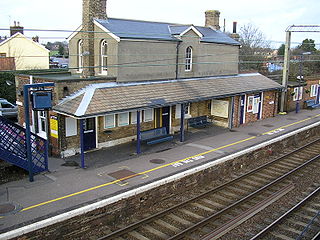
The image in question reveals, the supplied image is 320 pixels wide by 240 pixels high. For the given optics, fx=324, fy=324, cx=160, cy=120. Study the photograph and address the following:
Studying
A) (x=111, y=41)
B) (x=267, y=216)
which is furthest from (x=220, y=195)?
(x=111, y=41)

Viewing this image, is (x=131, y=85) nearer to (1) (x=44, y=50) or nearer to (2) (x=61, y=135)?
(2) (x=61, y=135)

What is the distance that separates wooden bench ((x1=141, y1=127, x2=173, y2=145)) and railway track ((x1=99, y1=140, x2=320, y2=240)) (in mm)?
4596

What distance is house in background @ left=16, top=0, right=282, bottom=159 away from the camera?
1438cm

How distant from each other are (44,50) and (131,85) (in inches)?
1119

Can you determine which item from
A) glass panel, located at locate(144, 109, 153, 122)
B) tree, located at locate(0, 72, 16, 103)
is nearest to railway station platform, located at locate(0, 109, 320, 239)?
glass panel, located at locate(144, 109, 153, 122)

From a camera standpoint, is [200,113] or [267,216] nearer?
[267,216]

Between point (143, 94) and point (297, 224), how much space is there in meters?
8.74

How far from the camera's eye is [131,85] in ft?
53.0

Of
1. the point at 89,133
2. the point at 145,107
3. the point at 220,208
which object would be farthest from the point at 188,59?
the point at 220,208

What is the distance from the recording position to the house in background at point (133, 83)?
1438 cm

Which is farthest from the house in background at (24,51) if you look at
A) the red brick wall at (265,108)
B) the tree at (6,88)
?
the red brick wall at (265,108)

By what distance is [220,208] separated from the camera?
1161 centimetres

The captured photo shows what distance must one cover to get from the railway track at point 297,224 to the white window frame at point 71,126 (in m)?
8.97

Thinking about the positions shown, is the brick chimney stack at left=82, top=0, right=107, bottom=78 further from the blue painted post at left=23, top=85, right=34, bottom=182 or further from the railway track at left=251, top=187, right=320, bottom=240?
the railway track at left=251, top=187, right=320, bottom=240
